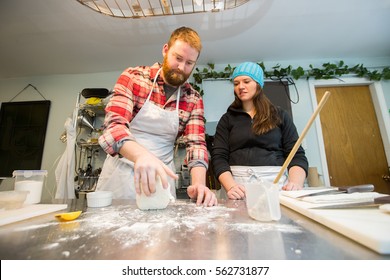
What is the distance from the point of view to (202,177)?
777 millimetres

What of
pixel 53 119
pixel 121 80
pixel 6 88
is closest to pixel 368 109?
pixel 121 80

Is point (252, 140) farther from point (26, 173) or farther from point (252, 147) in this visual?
point (26, 173)

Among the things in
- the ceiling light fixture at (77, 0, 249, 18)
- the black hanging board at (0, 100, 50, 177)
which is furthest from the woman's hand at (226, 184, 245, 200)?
the black hanging board at (0, 100, 50, 177)

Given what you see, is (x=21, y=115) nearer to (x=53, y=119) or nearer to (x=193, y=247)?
(x=53, y=119)

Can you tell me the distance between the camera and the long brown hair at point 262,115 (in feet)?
3.22

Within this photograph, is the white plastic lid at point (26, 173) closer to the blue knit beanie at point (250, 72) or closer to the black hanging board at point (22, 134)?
the blue knit beanie at point (250, 72)

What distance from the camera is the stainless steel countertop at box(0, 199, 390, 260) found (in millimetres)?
255

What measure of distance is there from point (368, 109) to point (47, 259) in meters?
2.99

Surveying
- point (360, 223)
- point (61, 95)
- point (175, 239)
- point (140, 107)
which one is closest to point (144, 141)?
point (140, 107)

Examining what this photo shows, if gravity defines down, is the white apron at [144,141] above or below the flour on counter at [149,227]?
above

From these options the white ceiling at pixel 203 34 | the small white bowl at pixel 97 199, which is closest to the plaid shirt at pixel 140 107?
the small white bowl at pixel 97 199

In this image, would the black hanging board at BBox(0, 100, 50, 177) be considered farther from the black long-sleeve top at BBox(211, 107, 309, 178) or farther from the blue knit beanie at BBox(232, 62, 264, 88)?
the blue knit beanie at BBox(232, 62, 264, 88)

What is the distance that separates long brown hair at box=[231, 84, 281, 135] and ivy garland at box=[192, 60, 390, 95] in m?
1.17

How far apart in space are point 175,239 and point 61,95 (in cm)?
279
